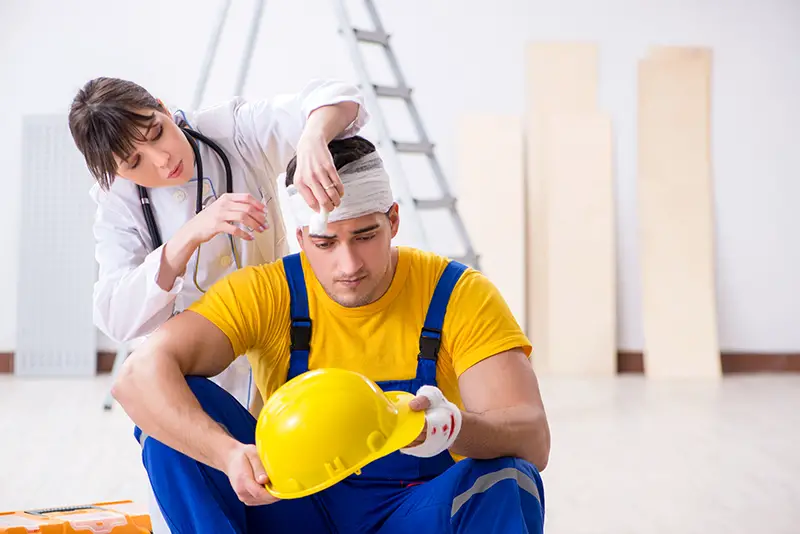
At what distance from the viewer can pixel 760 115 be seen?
20.2 feet

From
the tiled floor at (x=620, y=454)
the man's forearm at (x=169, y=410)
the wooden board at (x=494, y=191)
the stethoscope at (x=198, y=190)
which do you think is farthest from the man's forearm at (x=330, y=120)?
the wooden board at (x=494, y=191)

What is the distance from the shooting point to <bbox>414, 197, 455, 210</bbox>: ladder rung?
435 cm

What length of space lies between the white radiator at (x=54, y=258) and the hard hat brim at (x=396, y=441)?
15.0 feet

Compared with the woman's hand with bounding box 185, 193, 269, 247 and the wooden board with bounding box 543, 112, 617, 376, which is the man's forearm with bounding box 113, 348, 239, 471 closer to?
the woman's hand with bounding box 185, 193, 269, 247

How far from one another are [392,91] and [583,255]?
2.28 metres

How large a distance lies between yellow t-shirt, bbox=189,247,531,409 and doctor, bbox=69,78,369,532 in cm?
13

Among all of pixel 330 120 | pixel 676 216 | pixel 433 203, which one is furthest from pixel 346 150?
pixel 676 216

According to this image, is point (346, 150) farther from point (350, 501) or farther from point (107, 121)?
point (350, 501)

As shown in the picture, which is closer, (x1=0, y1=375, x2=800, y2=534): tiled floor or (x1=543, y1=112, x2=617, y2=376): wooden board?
(x1=0, y1=375, x2=800, y2=534): tiled floor

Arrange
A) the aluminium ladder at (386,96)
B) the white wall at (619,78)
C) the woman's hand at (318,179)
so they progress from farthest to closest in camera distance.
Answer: the white wall at (619,78) → the aluminium ladder at (386,96) → the woman's hand at (318,179)

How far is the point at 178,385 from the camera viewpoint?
1855 millimetres

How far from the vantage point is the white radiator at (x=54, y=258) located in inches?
229

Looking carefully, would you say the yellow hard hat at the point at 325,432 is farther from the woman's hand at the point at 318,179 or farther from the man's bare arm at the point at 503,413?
the woman's hand at the point at 318,179

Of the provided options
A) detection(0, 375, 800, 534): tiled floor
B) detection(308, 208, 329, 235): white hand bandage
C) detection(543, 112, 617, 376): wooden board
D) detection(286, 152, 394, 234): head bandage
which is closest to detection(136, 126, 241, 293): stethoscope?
detection(286, 152, 394, 234): head bandage
